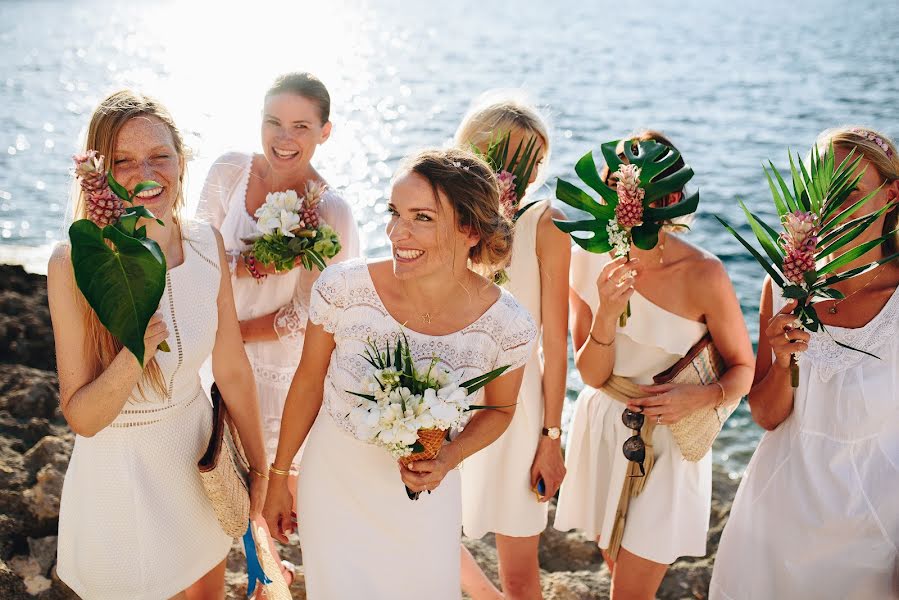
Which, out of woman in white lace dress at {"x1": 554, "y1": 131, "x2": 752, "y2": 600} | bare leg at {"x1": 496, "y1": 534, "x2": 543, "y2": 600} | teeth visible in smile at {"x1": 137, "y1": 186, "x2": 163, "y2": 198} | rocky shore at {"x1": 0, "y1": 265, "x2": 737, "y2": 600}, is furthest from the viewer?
rocky shore at {"x1": 0, "y1": 265, "x2": 737, "y2": 600}

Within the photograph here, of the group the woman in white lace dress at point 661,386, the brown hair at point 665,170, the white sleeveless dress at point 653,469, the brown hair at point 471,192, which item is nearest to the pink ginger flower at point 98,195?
the brown hair at point 471,192

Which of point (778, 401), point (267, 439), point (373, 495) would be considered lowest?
point (267, 439)

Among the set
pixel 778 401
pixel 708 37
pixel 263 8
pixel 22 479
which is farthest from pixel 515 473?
pixel 263 8

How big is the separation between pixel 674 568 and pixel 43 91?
25085mm

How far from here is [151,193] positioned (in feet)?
11.9

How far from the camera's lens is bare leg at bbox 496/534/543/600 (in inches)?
188

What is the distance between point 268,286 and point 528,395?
5.05 feet

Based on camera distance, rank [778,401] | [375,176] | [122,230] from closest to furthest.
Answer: [122,230]
[778,401]
[375,176]

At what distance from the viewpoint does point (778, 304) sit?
13.9 feet

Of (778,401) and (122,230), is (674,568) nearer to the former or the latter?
(778,401)

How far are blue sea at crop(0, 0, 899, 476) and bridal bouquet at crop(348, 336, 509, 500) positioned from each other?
4.80ft

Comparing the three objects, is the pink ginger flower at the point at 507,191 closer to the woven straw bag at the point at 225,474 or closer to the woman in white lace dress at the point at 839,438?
the woman in white lace dress at the point at 839,438

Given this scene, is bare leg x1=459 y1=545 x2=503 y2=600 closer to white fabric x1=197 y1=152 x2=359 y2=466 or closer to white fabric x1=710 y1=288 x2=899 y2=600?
white fabric x1=197 y1=152 x2=359 y2=466

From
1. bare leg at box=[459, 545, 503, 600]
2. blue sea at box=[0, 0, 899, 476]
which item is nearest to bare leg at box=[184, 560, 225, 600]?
bare leg at box=[459, 545, 503, 600]
